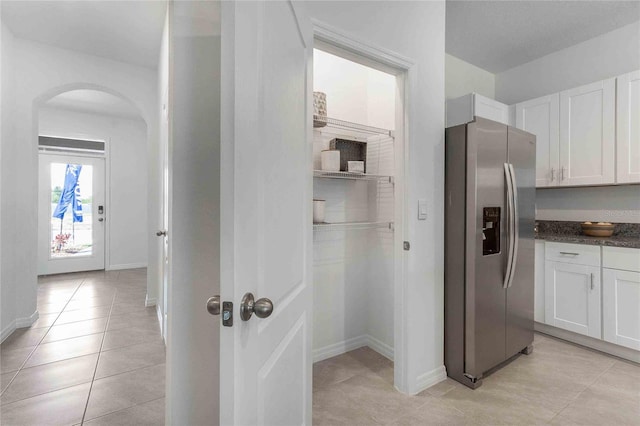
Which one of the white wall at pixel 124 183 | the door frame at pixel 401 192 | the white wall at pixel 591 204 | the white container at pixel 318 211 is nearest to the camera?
the door frame at pixel 401 192

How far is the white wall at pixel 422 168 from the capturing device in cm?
193

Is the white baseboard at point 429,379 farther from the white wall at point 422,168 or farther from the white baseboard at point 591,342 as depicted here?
the white baseboard at point 591,342

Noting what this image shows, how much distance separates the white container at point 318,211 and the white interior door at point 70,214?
5.29 m

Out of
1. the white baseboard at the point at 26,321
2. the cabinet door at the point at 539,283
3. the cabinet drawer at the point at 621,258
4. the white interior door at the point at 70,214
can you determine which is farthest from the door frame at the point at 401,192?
the white interior door at the point at 70,214

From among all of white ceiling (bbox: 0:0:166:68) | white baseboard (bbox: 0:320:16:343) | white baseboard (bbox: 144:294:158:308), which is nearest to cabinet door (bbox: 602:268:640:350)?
white ceiling (bbox: 0:0:166:68)

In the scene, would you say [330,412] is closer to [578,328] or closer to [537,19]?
[578,328]

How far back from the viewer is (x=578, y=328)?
8.55 feet

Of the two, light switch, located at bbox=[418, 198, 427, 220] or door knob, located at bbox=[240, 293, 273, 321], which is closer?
door knob, located at bbox=[240, 293, 273, 321]

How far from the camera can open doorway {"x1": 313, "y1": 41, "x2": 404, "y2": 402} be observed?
2.31m

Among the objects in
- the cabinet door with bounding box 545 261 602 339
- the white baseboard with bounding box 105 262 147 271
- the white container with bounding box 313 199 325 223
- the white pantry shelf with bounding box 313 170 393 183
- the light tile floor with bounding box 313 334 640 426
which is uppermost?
the white pantry shelf with bounding box 313 170 393 183

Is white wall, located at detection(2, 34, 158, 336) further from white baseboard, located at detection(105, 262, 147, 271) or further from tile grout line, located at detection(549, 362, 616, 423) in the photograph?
tile grout line, located at detection(549, 362, 616, 423)

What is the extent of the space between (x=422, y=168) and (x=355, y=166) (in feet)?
1.63

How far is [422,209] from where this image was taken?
2020mm

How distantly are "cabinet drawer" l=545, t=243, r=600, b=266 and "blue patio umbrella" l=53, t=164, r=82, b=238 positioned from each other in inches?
274
